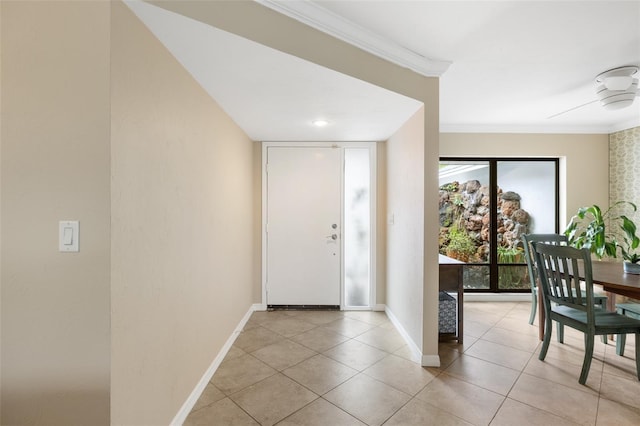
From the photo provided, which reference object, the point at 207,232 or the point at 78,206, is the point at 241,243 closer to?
A: the point at 207,232

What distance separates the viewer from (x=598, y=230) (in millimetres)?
3494

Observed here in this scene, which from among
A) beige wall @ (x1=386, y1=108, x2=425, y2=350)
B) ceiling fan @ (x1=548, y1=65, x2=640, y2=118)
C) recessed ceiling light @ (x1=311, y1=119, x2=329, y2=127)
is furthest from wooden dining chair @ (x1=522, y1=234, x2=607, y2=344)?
recessed ceiling light @ (x1=311, y1=119, x2=329, y2=127)

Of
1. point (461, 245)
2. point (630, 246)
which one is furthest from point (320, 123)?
point (630, 246)

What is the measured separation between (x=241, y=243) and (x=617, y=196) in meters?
4.87

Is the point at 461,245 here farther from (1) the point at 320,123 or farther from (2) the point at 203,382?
(2) the point at 203,382

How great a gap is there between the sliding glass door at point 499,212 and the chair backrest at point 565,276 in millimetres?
1765

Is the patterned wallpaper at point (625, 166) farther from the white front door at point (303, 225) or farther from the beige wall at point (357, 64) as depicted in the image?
the white front door at point (303, 225)

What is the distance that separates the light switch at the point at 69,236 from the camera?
1167 millimetres

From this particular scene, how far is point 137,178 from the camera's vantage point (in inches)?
53.6

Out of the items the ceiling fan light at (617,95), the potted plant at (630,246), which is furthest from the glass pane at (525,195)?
the ceiling fan light at (617,95)

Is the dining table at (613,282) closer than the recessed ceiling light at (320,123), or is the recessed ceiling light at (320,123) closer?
the dining table at (613,282)

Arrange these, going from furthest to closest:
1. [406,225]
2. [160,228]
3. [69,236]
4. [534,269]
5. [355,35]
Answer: [534,269] < [406,225] < [355,35] < [160,228] < [69,236]

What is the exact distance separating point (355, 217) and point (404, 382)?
2005 millimetres

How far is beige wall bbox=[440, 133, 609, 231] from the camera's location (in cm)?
404
